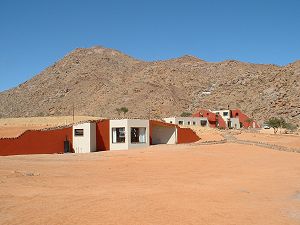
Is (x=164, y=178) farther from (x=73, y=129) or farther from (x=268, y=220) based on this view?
(x=73, y=129)

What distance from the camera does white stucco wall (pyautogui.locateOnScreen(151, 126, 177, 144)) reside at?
4650 centimetres

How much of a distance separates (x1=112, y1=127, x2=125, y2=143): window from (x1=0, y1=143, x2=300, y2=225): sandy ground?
13980 mm

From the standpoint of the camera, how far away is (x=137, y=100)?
10731 cm

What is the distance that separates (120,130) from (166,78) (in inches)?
3373

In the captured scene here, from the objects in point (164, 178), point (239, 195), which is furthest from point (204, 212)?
point (164, 178)

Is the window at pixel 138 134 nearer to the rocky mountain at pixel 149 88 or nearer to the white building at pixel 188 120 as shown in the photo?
the white building at pixel 188 120

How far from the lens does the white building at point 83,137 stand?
125 feet

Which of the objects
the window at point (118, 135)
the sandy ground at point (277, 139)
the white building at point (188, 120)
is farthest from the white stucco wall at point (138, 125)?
the white building at point (188, 120)

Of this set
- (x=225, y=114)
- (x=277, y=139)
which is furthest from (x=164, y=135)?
(x=225, y=114)

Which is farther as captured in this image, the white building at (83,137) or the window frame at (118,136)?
the window frame at (118,136)

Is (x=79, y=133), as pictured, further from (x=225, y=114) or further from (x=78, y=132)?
(x=225, y=114)

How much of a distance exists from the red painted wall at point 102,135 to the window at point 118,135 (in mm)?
754

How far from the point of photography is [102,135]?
131 ft

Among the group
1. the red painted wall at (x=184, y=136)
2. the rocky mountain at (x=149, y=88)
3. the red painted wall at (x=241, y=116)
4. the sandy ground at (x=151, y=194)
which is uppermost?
the rocky mountain at (x=149, y=88)
